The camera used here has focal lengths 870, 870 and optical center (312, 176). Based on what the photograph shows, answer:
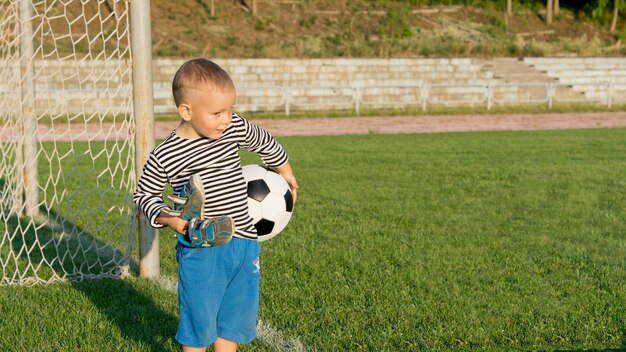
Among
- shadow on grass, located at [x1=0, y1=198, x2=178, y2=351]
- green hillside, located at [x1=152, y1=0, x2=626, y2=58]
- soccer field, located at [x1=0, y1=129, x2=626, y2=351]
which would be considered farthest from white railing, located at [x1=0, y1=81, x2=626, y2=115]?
shadow on grass, located at [x1=0, y1=198, x2=178, y2=351]

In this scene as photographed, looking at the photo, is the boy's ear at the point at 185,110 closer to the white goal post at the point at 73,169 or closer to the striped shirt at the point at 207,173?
the striped shirt at the point at 207,173

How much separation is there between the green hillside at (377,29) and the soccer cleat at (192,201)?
28.2 meters

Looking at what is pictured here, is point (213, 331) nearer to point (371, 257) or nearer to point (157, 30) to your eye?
point (371, 257)

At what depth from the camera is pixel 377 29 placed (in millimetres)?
37938

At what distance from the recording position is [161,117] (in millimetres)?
23422

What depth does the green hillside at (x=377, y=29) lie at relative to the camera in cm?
3378

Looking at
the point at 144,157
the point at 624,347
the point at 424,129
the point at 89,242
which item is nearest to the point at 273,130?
the point at 424,129

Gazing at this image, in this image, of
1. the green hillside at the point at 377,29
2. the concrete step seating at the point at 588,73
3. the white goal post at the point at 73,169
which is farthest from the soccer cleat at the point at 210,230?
the concrete step seating at the point at 588,73

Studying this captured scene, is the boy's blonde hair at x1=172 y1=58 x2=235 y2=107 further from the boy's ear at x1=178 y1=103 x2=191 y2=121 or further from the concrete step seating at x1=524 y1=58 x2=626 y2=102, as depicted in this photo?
the concrete step seating at x1=524 y1=58 x2=626 y2=102

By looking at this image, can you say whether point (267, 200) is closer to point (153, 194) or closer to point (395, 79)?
point (153, 194)

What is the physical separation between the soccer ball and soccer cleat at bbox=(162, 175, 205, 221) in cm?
71

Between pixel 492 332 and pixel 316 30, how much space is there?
33816 mm

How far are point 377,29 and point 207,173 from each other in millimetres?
35174

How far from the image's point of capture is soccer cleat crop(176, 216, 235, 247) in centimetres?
327
